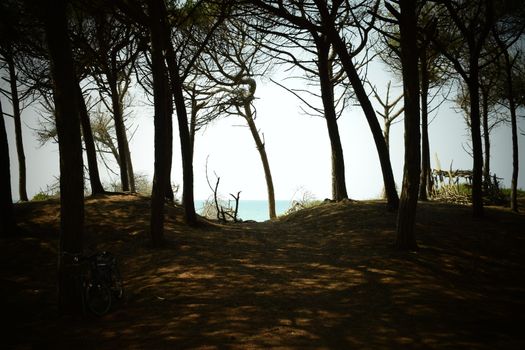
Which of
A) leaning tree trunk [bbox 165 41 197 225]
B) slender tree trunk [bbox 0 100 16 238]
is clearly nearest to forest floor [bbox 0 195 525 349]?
slender tree trunk [bbox 0 100 16 238]

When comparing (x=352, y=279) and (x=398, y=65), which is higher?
(x=398, y=65)

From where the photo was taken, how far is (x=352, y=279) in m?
6.07

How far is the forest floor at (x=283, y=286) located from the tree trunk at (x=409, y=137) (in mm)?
500

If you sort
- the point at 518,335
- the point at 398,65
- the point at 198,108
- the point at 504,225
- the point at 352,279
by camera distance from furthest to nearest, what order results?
the point at 398,65 → the point at 198,108 → the point at 504,225 → the point at 352,279 → the point at 518,335

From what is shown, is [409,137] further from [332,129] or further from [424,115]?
[424,115]

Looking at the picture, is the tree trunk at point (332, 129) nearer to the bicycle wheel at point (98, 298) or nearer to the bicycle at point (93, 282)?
the bicycle at point (93, 282)

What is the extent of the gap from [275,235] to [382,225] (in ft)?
9.70

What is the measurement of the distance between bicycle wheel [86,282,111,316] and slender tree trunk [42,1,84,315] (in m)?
0.29

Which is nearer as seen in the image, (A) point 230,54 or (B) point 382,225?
(B) point 382,225

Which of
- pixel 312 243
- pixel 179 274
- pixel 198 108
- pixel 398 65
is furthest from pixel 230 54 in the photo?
pixel 179 274

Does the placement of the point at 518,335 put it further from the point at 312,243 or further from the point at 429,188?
the point at 429,188

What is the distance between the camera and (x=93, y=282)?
195 inches

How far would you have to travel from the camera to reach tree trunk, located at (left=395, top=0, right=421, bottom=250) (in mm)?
7121

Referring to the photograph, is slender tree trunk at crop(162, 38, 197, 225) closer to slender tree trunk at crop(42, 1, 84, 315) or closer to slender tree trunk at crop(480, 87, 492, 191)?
slender tree trunk at crop(42, 1, 84, 315)
